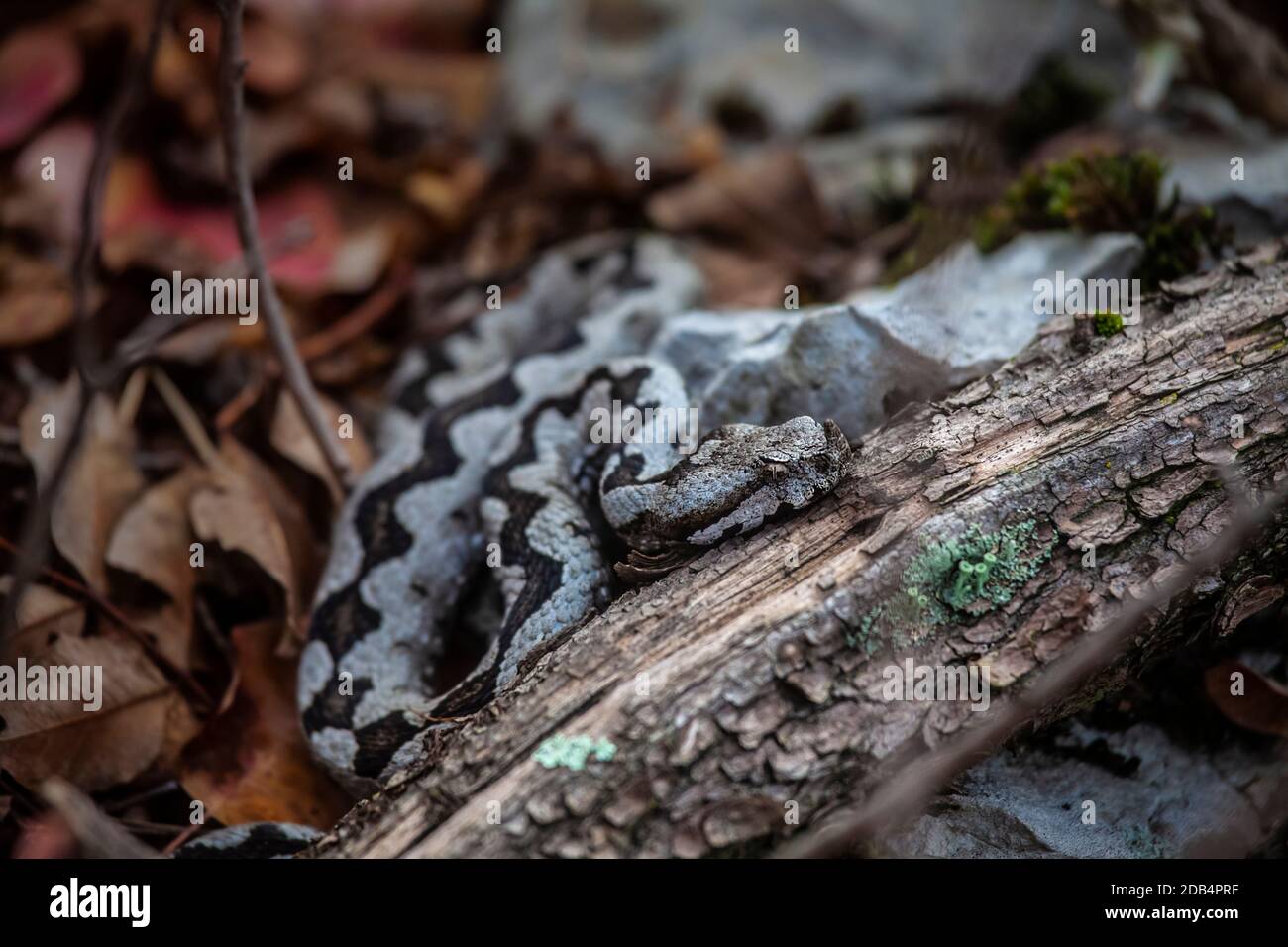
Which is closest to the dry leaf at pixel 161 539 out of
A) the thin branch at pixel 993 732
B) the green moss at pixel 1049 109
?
the thin branch at pixel 993 732

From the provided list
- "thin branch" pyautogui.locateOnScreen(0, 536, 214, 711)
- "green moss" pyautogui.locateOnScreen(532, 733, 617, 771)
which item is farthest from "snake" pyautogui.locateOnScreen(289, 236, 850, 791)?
"green moss" pyautogui.locateOnScreen(532, 733, 617, 771)

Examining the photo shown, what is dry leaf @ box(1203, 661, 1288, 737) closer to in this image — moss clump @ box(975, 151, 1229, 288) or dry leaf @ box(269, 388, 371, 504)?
moss clump @ box(975, 151, 1229, 288)

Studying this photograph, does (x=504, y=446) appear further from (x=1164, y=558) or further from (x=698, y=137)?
(x=698, y=137)

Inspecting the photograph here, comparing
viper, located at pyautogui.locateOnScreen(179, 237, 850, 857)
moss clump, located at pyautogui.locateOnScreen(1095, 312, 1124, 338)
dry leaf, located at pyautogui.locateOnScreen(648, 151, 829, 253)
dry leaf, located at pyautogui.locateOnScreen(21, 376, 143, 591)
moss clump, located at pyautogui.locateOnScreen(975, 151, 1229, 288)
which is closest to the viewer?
viper, located at pyautogui.locateOnScreen(179, 237, 850, 857)

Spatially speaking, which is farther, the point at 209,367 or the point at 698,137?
the point at 698,137
